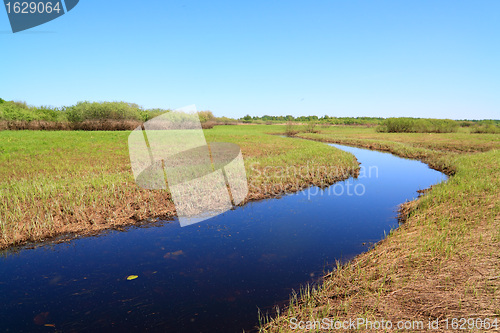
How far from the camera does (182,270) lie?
612cm

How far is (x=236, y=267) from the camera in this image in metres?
6.27

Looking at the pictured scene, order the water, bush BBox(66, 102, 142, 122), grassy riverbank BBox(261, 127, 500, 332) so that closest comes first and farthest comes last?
grassy riverbank BBox(261, 127, 500, 332) < the water < bush BBox(66, 102, 142, 122)

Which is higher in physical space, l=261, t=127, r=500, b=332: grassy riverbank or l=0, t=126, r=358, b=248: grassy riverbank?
l=0, t=126, r=358, b=248: grassy riverbank

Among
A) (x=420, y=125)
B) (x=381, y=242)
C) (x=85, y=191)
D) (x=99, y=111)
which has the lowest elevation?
(x=381, y=242)

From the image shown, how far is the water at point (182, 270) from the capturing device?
15.2 ft

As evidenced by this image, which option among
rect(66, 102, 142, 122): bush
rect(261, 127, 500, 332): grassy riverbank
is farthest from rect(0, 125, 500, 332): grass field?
rect(66, 102, 142, 122): bush

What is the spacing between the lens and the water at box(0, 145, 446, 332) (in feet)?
15.2

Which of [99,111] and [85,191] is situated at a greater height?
[99,111]

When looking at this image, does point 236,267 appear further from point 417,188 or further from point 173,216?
point 417,188

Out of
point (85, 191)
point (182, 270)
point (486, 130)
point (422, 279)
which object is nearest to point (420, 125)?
point (486, 130)

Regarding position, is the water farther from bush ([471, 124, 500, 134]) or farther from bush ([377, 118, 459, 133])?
bush ([377, 118, 459, 133])

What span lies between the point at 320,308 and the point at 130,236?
598 cm

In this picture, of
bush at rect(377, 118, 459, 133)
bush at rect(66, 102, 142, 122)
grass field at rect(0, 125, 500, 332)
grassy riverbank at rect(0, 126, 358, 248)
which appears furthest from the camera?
bush at rect(377, 118, 459, 133)

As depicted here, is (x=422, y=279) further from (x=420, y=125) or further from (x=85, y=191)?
(x=420, y=125)
